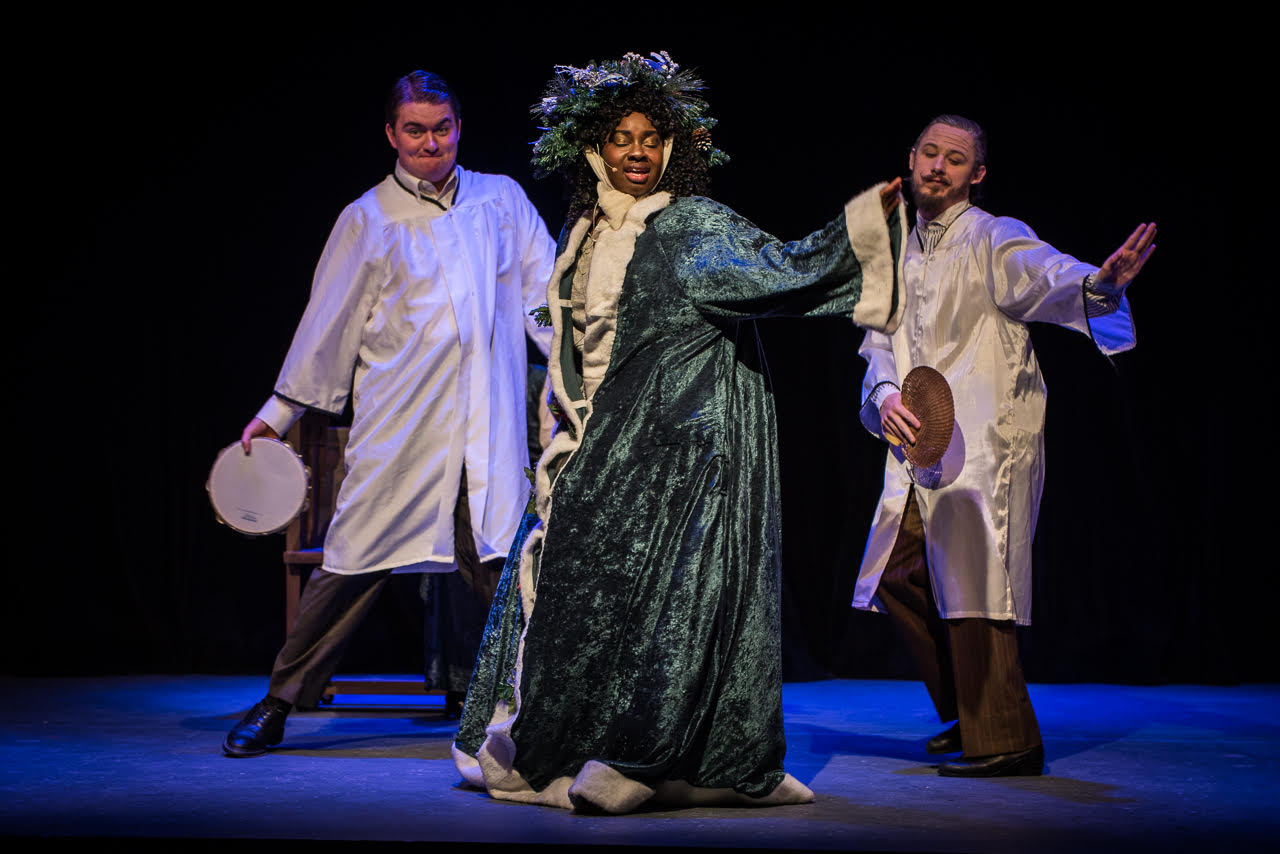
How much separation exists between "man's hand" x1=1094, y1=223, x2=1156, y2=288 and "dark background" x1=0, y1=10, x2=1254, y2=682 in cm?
217

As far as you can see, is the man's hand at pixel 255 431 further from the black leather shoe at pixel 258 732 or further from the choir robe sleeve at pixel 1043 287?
the choir robe sleeve at pixel 1043 287

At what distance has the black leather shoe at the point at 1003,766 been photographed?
3.36 m

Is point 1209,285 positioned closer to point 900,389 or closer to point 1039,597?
point 1039,597

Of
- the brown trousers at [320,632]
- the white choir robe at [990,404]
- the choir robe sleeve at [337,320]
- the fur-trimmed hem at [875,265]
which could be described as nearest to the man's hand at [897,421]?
the white choir robe at [990,404]

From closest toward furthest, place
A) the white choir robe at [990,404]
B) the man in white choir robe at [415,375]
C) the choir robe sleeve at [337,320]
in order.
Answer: the white choir robe at [990,404]
the man in white choir robe at [415,375]
the choir robe sleeve at [337,320]

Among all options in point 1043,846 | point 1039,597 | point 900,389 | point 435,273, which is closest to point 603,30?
point 435,273

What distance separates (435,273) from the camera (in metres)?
4.05

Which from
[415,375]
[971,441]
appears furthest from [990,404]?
[415,375]

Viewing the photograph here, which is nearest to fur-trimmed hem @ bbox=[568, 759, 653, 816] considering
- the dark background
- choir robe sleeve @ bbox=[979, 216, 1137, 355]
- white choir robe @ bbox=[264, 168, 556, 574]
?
white choir robe @ bbox=[264, 168, 556, 574]

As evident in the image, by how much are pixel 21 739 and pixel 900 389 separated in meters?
2.66

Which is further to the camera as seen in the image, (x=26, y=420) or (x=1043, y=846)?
(x=26, y=420)

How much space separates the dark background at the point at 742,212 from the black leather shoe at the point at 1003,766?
203 cm

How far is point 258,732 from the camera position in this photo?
366 centimetres

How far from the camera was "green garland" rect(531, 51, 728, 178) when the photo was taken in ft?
10.6
